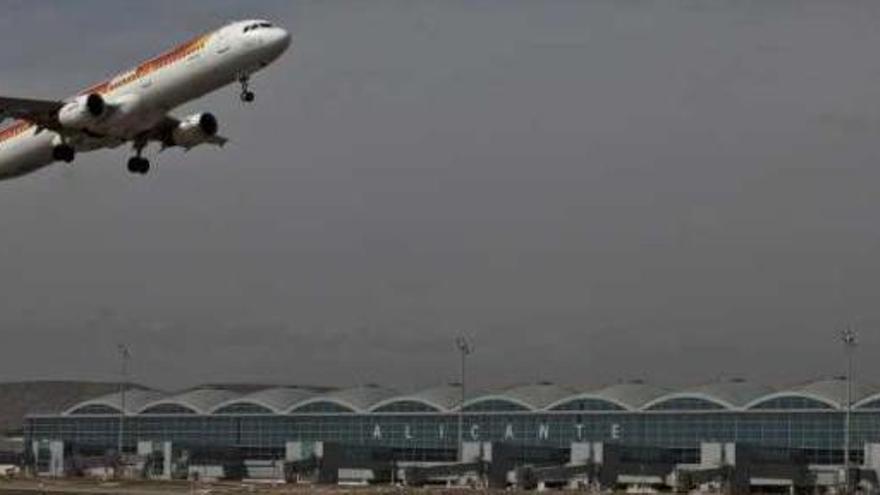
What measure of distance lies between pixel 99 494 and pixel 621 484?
72.1 metres

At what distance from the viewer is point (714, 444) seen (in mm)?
196500

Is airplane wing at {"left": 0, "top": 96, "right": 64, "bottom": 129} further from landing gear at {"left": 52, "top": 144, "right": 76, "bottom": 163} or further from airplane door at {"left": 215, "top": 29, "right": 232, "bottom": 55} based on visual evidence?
airplane door at {"left": 215, "top": 29, "right": 232, "bottom": 55}

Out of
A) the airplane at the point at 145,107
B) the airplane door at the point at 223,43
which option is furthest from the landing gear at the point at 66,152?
the airplane door at the point at 223,43

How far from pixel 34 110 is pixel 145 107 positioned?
9450 mm

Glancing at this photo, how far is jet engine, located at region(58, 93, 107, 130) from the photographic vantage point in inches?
3708

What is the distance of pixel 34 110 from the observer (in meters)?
98.9

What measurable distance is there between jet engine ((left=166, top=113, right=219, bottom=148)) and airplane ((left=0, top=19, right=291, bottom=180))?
63 mm

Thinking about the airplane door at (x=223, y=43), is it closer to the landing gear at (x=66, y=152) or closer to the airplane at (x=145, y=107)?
the airplane at (x=145, y=107)

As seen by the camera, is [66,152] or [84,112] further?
[66,152]

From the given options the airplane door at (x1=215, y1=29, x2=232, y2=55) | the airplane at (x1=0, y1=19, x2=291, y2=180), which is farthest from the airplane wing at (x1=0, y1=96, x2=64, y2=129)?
the airplane door at (x1=215, y1=29, x2=232, y2=55)

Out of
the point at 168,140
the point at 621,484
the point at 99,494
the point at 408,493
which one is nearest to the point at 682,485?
the point at 621,484

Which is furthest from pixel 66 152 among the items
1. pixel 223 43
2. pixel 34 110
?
pixel 223 43

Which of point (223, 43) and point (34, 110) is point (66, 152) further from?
point (223, 43)

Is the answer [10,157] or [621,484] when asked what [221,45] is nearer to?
[10,157]
